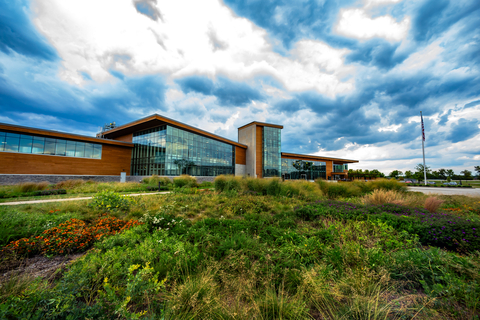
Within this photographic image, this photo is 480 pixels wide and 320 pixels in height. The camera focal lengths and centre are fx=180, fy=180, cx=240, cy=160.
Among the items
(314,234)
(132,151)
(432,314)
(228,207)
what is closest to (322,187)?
(228,207)

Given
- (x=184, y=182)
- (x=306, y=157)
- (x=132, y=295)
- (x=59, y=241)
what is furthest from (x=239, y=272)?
(x=306, y=157)

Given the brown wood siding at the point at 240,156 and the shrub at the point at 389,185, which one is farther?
the brown wood siding at the point at 240,156

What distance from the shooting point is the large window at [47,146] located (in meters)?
21.0

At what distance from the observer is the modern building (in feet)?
71.8

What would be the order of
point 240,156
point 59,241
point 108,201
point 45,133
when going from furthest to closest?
point 240,156, point 45,133, point 108,201, point 59,241

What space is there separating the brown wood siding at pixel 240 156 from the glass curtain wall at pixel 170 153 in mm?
7960

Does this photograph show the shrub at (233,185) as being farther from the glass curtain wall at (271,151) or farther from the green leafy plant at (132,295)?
the glass curtain wall at (271,151)

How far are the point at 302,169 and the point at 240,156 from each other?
820 inches

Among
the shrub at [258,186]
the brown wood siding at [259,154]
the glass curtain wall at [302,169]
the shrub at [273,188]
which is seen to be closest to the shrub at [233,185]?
the shrub at [258,186]

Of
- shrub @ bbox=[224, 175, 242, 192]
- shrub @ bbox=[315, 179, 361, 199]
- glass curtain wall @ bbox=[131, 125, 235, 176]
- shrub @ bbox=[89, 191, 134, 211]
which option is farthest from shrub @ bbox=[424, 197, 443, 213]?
glass curtain wall @ bbox=[131, 125, 235, 176]

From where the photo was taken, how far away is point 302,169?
53.2 metres

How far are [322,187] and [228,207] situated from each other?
340 inches

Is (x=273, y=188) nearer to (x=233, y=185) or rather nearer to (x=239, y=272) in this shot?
(x=233, y=185)

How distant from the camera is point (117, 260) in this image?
312 cm
